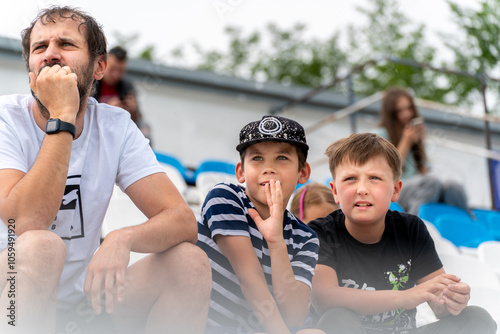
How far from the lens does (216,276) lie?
120cm

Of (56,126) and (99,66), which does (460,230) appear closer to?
(99,66)

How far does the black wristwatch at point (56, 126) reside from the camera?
1.01m

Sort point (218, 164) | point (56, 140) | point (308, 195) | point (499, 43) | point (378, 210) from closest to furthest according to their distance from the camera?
point (56, 140), point (378, 210), point (308, 195), point (218, 164), point (499, 43)

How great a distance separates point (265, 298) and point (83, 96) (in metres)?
0.54

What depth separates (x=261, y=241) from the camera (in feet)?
3.92

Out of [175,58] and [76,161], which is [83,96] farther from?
[175,58]

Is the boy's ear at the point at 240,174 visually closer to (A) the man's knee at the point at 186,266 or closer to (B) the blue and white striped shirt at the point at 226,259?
(B) the blue and white striped shirt at the point at 226,259

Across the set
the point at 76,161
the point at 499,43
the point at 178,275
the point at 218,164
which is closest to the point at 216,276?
the point at 178,275

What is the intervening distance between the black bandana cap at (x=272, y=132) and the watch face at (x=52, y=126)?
0.38 metres

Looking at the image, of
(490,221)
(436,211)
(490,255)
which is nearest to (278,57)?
(490,221)

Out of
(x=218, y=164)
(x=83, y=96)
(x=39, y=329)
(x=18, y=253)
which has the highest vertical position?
(x=218, y=164)

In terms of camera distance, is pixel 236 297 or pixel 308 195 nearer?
pixel 236 297

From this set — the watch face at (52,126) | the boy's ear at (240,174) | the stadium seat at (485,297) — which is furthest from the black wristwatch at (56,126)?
the stadium seat at (485,297)

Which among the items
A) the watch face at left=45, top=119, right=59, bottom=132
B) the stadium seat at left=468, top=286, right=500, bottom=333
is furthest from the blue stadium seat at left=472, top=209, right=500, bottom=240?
the watch face at left=45, top=119, right=59, bottom=132
